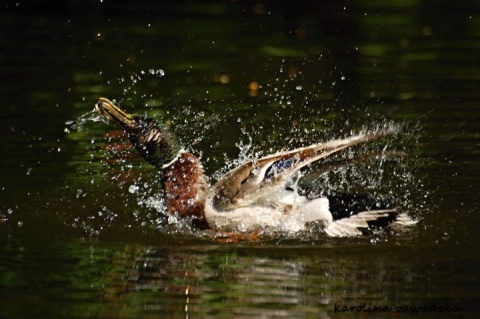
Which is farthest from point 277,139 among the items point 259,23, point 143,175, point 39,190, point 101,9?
point 101,9

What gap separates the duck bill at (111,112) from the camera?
27.3 ft

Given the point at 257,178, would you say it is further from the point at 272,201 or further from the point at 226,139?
the point at 226,139

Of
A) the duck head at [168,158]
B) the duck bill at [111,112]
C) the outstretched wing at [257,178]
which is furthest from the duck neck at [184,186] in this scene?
A: the duck bill at [111,112]

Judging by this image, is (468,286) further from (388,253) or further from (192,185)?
(192,185)

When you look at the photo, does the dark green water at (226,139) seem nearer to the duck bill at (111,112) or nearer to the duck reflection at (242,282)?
the duck reflection at (242,282)

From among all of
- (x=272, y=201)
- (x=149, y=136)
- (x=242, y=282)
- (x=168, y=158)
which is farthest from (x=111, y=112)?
(x=242, y=282)

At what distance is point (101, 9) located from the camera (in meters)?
15.4

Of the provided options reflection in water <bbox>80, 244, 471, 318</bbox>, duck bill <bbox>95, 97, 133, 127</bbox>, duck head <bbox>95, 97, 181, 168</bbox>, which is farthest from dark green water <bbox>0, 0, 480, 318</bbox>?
duck bill <bbox>95, 97, 133, 127</bbox>

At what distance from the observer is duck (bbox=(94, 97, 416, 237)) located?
25.8 feet

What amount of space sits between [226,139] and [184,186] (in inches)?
80.1

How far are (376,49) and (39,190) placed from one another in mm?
5140

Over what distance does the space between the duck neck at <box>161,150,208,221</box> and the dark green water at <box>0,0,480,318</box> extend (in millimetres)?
149

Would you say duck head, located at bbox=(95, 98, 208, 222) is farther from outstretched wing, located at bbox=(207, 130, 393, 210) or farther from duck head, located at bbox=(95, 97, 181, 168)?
outstretched wing, located at bbox=(207, 130, 393, 210)

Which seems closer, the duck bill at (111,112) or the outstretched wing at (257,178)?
the outstretched wing at (257,178)
